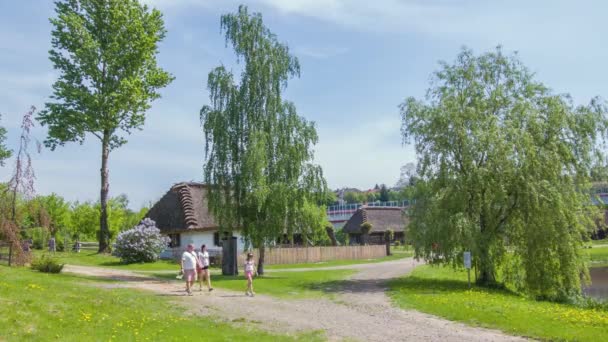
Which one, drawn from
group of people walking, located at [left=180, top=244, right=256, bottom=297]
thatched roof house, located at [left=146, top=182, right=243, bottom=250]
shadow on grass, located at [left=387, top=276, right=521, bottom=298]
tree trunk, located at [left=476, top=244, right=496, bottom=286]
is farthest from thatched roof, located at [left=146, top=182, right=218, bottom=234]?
tree trunk, located at [left=476, top=244, right=496, bottom=286]

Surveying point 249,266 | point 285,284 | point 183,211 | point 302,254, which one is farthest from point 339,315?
point 183,211

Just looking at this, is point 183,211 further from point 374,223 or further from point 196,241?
point 374,223

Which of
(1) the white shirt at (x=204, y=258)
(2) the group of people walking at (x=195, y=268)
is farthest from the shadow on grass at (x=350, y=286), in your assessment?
(1) the white shirt at (x=204, y=258)

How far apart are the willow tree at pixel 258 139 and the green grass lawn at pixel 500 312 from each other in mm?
7291

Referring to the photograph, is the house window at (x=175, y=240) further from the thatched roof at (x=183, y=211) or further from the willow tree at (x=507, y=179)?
the willow tree at (x=507, y=179)

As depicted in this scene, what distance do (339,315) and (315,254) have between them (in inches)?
1192

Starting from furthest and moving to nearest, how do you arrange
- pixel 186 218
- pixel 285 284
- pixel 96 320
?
pixel 186 218, pixel 285 284, pixel 96 320

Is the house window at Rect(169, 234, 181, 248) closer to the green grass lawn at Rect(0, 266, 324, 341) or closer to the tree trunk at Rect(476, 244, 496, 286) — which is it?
the tree trunk at Rect(476, 244, 496, 286)

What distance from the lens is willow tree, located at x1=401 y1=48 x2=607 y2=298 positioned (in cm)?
2597

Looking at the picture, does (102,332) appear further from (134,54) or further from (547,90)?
(134,54)

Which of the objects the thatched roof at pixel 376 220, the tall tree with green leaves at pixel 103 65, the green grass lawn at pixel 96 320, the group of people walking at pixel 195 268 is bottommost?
the green grass lawn at pixel 96 320

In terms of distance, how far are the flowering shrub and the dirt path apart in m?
11.1

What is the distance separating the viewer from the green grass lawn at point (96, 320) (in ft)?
41.3

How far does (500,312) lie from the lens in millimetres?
18375
